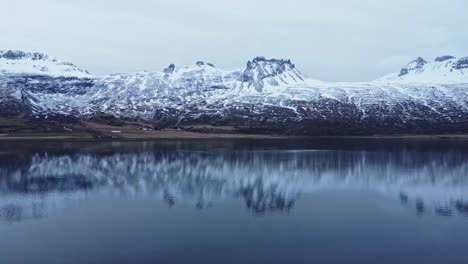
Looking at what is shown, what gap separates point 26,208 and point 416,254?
27.0m

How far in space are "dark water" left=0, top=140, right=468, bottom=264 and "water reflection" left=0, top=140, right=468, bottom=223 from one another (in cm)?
13

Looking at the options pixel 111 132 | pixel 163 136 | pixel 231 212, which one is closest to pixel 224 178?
pixel 231 212

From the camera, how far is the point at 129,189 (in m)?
48.2

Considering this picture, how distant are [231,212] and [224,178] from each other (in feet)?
65.5

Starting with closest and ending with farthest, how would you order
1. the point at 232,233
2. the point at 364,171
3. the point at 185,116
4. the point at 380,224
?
the point at 232,233
the point at 380,224
the point at 364,171
the point at 185,116

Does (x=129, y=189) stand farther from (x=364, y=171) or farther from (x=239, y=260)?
(x=364, y=171)

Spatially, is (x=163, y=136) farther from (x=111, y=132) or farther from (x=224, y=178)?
(x=224, y=178)

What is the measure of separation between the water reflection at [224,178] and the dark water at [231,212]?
0.13m

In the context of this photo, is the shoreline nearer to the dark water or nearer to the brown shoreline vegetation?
the brown shoreline vegetation

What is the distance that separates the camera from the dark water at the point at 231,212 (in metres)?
25.8

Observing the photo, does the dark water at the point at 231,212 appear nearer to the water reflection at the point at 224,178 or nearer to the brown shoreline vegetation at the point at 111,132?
the water reflection at the point at 224,178

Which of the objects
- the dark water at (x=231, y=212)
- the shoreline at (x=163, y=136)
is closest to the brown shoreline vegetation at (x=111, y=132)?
the shoreline at (x=163, y=136)

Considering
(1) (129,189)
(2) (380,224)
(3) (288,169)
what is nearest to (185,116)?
(3) (288,169)

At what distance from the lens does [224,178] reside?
56906 mm
